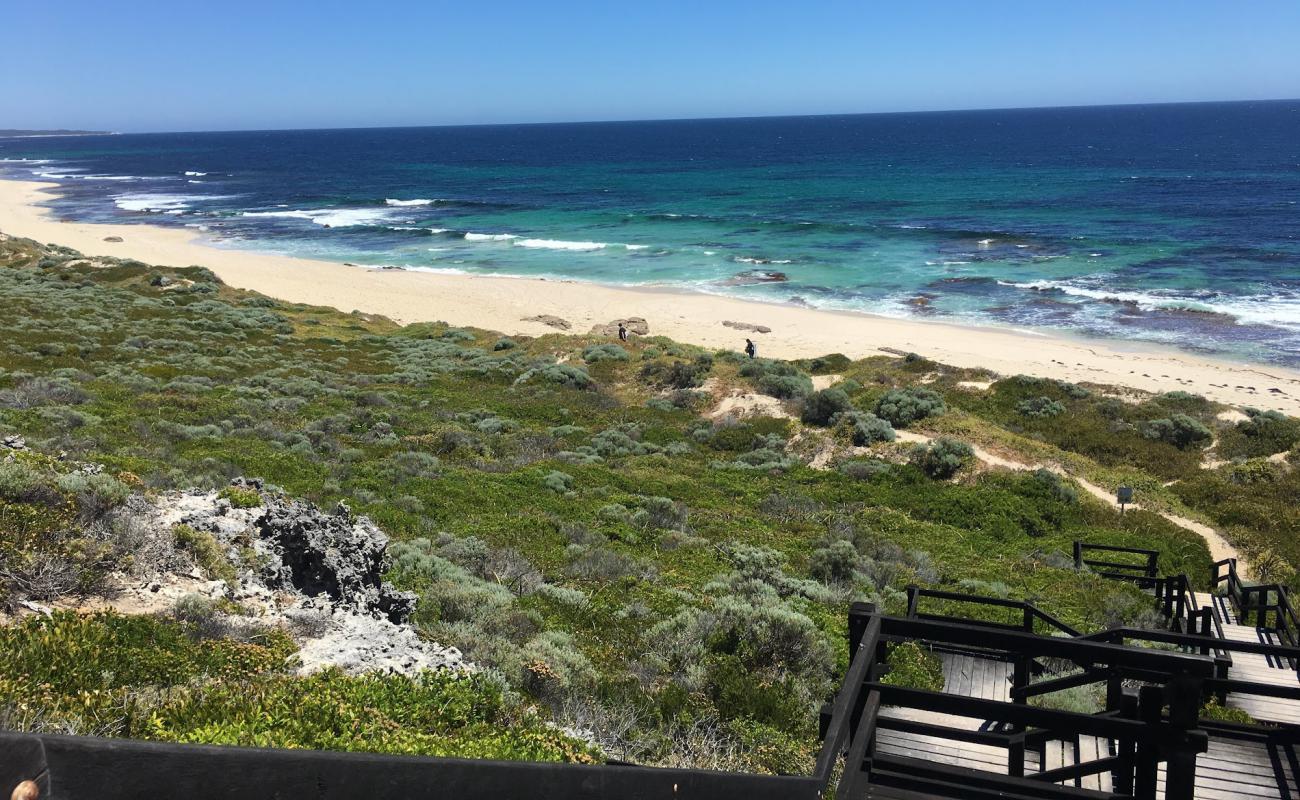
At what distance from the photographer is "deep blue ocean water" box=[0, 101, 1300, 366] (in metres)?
43.5

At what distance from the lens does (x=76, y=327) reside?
26875mm

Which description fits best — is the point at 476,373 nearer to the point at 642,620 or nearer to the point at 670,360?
the point at 670,360

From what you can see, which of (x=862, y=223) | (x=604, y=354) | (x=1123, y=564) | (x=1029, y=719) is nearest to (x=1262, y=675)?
(x=1123, y=564)

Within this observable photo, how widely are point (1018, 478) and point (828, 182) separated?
89.5 m

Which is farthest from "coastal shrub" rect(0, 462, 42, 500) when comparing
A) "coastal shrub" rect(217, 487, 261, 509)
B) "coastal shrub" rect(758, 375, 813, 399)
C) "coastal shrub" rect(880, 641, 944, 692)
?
"coastal shrub" rect(758, 375, 813, 399)

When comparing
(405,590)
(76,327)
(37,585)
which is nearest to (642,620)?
(405,590)

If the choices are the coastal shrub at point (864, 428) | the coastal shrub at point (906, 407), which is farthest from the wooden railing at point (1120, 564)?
the coastal shrub at point (906, 407)

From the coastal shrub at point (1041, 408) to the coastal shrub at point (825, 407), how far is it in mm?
5466

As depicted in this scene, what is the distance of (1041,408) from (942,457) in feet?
23.2

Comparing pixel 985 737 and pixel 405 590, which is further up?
pixel 985 737

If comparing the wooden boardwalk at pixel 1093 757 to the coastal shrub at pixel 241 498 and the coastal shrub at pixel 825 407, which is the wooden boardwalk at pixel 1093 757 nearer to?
the coastal shrub at pixel 241 498

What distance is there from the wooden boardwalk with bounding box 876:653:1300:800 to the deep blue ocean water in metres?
33.8

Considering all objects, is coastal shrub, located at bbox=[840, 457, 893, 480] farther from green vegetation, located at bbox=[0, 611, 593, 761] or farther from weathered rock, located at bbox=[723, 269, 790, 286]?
weathered rock, located at bbox=[723, 269, 790, 286]

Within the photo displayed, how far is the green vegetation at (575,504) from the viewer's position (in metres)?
5.93
